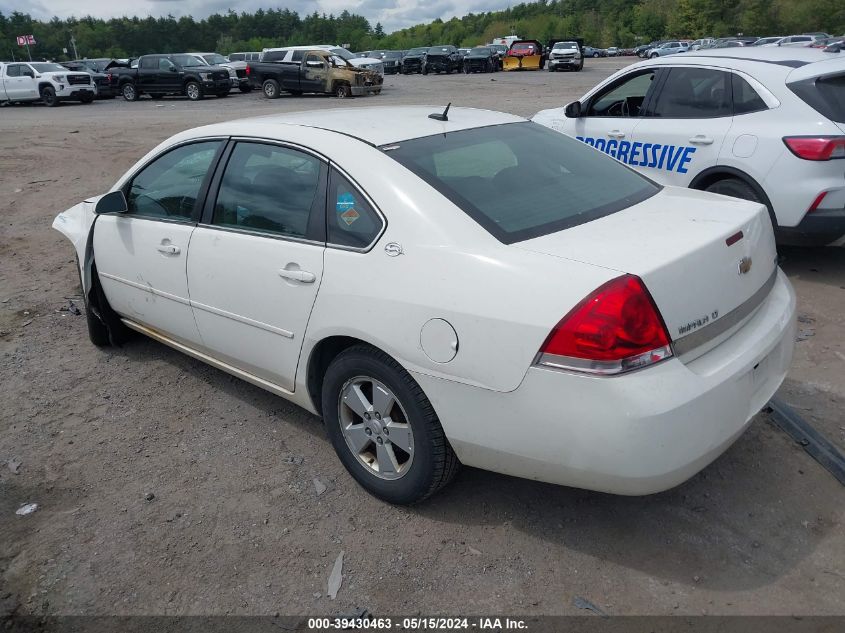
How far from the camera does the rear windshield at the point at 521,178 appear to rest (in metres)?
2.82

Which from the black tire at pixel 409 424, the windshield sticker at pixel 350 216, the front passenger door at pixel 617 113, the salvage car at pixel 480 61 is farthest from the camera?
the salvage car at pixel 480 61

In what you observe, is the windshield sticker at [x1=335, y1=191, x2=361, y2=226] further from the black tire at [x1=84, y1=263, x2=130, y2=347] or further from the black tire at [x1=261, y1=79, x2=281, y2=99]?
the black tire at [x1=261, y1=79, x2=281, y2=99]

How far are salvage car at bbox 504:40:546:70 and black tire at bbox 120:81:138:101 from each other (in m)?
21.4

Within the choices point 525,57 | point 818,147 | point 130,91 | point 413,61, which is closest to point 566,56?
point 525,57

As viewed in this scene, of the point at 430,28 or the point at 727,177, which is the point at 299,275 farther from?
the point at 430,28

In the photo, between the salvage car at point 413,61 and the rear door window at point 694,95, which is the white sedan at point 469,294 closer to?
the rear door window at point 694,95

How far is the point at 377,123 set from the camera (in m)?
3.45

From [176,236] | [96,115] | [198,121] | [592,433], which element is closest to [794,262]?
[592,433]

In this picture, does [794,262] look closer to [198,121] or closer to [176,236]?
[176,236]

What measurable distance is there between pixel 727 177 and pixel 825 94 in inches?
34.9

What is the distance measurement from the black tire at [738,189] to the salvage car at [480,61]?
3695 cm

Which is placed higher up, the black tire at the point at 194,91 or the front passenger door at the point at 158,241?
the front passenger door at the point at 158,241

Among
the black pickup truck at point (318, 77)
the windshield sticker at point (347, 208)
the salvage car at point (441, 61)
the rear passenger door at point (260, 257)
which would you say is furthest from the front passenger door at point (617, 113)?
the salvage car at point (441, 61)

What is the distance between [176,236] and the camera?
3.78 m
